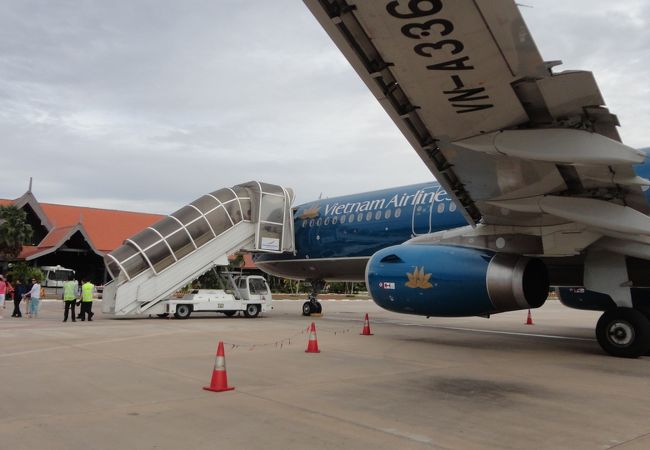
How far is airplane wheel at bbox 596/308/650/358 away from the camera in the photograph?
8.76 m

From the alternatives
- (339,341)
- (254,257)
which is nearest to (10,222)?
(254,257)

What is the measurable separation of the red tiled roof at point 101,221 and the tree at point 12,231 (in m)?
3.52

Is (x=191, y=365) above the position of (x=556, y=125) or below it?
below

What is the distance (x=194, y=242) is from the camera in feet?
57.0

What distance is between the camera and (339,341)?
1105cm

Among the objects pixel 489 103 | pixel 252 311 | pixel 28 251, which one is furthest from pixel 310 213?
pixel 28 251

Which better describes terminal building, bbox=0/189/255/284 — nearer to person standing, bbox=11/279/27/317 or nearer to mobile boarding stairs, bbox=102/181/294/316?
person standing, bbox=11/279/27/317

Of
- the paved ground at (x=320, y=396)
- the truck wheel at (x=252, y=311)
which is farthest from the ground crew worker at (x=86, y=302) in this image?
the paved ground at (x=320, y=396)

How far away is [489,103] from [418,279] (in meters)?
4.43

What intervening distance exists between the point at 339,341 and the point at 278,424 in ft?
20.8

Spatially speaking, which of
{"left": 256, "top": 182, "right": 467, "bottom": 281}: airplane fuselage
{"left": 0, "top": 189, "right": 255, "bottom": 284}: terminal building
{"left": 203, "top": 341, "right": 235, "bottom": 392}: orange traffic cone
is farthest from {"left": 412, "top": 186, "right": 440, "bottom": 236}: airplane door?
{"left": 0, "top": 189, "right": 255, "bottom": 284}: terminal building

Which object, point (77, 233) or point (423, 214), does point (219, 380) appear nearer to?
point (423, 214)

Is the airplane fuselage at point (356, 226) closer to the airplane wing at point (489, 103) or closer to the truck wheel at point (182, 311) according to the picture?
the truck wheel at point (182, 311)

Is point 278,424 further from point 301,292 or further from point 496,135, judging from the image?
point 301,292
